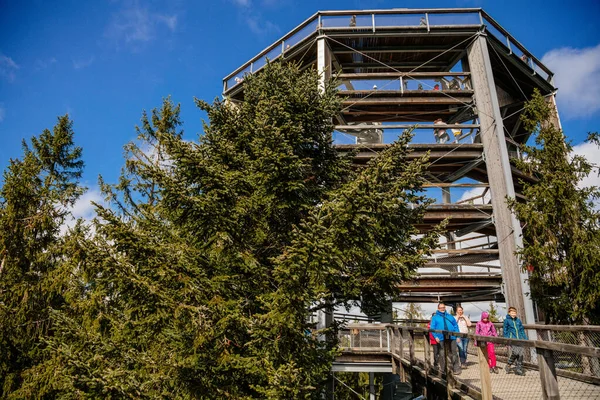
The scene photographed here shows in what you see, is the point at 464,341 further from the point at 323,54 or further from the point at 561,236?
the point at 323,54

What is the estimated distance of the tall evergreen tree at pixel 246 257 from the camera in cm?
677

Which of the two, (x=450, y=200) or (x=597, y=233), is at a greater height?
(x=450, y=200)

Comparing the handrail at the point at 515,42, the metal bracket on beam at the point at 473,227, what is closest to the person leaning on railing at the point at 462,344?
the metal bracket on beam at the point at 473,227

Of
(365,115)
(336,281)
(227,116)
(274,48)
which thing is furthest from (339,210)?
(274,48)

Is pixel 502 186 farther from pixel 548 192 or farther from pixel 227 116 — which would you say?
pixel 227 116

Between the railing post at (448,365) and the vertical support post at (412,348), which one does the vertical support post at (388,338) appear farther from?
the railing post at (448,365)

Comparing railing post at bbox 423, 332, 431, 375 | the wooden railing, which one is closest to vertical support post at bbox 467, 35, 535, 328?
the wooden railing

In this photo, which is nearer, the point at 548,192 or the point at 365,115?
the point at 548,192

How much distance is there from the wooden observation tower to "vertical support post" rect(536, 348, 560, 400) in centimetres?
1110

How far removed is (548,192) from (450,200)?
18.3 ft

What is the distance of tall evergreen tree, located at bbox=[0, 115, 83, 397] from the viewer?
1362cm

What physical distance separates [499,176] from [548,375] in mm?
13189

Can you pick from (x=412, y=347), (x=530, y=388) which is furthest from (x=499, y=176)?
(x=530, y=388)

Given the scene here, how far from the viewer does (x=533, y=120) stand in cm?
1283
